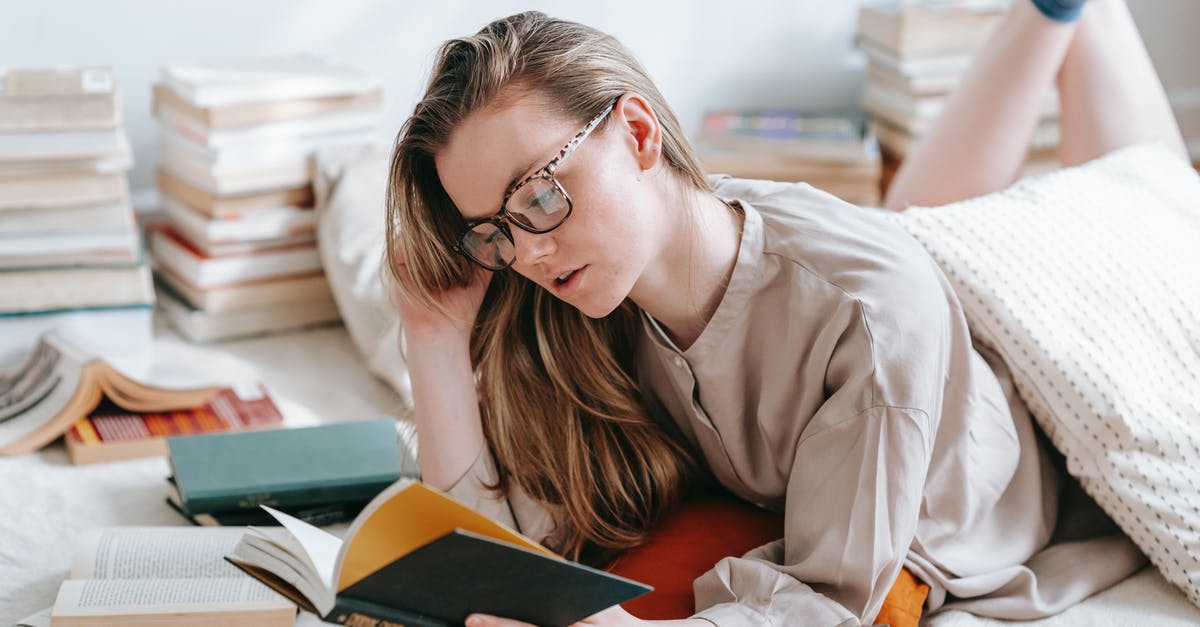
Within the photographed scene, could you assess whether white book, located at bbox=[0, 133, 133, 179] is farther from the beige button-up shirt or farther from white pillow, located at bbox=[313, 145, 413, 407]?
the beige button-up shirt

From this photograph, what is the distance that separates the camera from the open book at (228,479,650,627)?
3.07 ft

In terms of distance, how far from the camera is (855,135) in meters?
2.75

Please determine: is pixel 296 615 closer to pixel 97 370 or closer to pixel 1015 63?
pixel 97 370

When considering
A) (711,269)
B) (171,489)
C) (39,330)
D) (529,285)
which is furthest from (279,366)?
(711,269)

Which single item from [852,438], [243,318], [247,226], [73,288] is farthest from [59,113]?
[852,438]

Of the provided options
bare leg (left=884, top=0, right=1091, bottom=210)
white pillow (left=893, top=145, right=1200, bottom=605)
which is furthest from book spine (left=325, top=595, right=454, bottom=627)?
bare leg (left=884, top=0, right=1091, bottom=210)

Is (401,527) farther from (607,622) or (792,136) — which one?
(792,136)

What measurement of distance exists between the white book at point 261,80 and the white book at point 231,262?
28 cm

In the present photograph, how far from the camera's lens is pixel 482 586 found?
3.31 ft

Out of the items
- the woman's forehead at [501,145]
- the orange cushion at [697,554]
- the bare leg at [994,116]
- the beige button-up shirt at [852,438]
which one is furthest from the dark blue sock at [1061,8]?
the woman's forehead at [501,145]

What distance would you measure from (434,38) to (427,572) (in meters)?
1.93

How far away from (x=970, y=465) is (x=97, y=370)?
1.24m

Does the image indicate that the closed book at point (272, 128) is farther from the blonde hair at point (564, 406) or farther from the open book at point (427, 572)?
the open book at point (427, 572)

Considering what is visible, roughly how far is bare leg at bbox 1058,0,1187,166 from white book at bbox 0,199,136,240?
5.09ft
